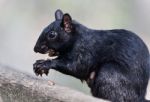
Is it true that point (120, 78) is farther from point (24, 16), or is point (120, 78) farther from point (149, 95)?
point (24, 16)

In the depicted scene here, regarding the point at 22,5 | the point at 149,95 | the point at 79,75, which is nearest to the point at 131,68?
the point at 79,75

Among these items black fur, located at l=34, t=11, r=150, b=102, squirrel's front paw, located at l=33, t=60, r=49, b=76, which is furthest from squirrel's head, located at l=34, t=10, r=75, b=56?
squirrel's front paw, located at l=33, t=60, r=49, b=76

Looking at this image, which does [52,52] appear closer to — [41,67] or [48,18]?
[41,67]

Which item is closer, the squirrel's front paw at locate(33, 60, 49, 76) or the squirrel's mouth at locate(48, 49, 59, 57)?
the squirrel's front paw at locate(33, 60, 49, 76)

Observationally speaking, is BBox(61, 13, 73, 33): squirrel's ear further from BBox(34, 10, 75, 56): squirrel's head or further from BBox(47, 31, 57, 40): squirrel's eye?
BBox(47, 31, 57, 40): squirrel's eye

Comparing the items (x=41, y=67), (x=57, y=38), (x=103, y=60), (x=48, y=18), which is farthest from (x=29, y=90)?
(x=48, y=18)
